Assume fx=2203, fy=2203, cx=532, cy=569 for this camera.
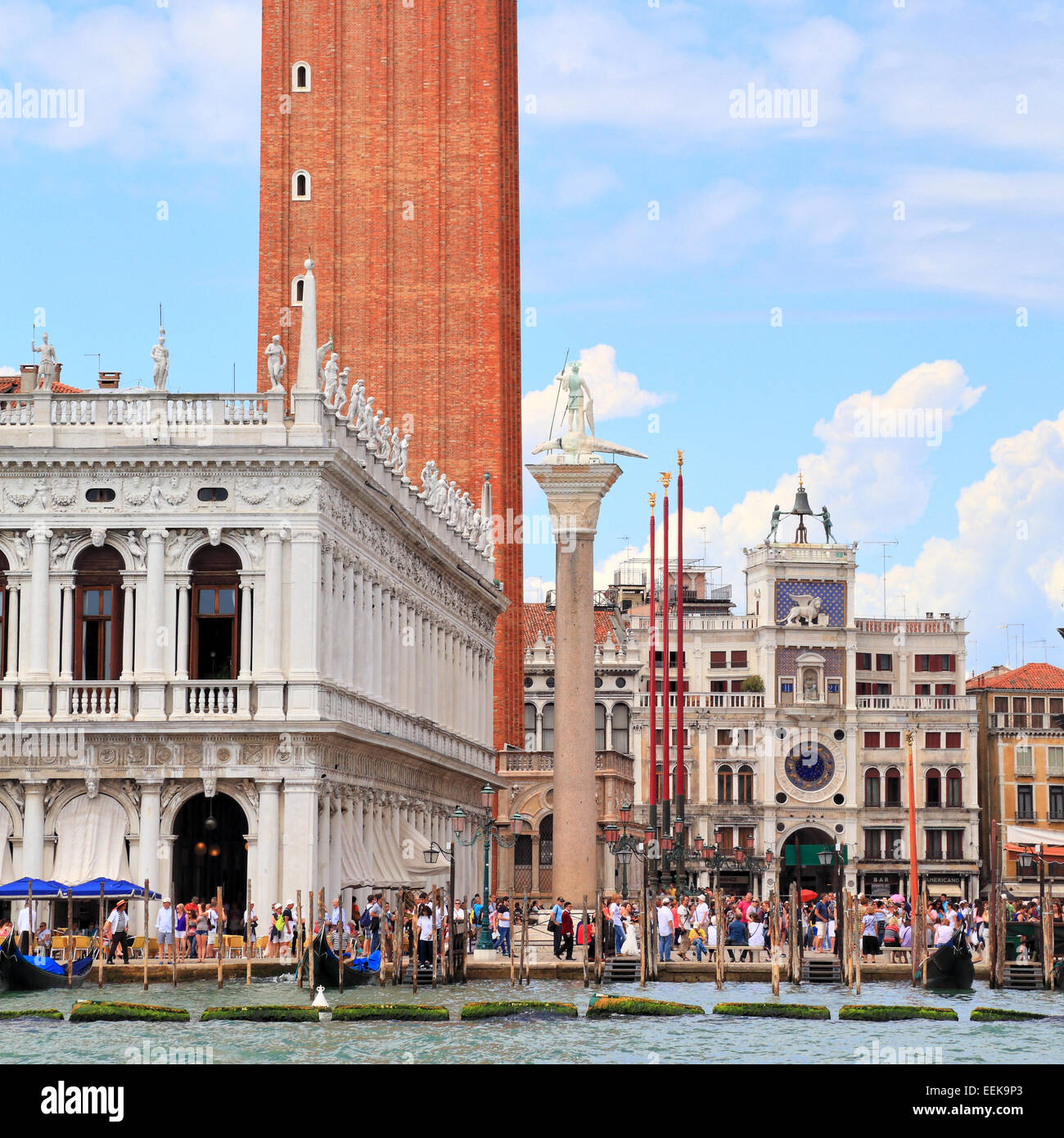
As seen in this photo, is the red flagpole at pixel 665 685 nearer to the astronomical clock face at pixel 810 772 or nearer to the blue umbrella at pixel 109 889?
the blue umbrella at pixel 109 889

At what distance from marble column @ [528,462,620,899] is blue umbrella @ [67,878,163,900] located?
793 centimetres

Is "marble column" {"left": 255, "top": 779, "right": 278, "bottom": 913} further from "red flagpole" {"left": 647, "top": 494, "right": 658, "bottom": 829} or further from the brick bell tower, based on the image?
the brick bell tower

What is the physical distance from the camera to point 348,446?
41.6 metres

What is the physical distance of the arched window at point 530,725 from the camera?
83.5 m

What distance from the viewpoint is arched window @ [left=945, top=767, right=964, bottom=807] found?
8825 centimetres

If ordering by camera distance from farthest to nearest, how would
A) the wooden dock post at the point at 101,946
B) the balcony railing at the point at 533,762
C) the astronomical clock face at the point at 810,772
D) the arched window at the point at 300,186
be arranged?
the astronomical clock face at the point at 810,772, the balcony railing at the point at 533,762, the arched window at the point at 300,186, the wooden dock post at the point at 101,946

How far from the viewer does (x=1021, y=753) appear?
9025 centimetres

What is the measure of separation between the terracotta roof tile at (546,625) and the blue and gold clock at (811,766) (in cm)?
877

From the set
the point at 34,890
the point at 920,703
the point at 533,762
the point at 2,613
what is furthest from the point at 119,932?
the point at 920,703

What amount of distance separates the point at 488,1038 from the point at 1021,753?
6380 centimetres

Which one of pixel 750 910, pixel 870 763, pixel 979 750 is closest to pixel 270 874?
pixel 750 910

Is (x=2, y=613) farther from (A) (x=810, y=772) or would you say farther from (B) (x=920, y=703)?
(B) (x=920, y=703)

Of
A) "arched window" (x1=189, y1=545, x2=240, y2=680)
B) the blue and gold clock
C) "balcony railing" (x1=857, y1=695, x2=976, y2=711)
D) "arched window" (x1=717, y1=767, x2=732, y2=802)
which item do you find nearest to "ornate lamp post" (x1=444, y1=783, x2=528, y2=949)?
"arched window" (x1=189, y1=545, x2=240, y2=680)

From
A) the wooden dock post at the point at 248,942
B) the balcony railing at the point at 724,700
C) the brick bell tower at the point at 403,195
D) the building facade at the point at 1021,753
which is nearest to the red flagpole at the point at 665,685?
the brick bell tower at the point at 403,195
